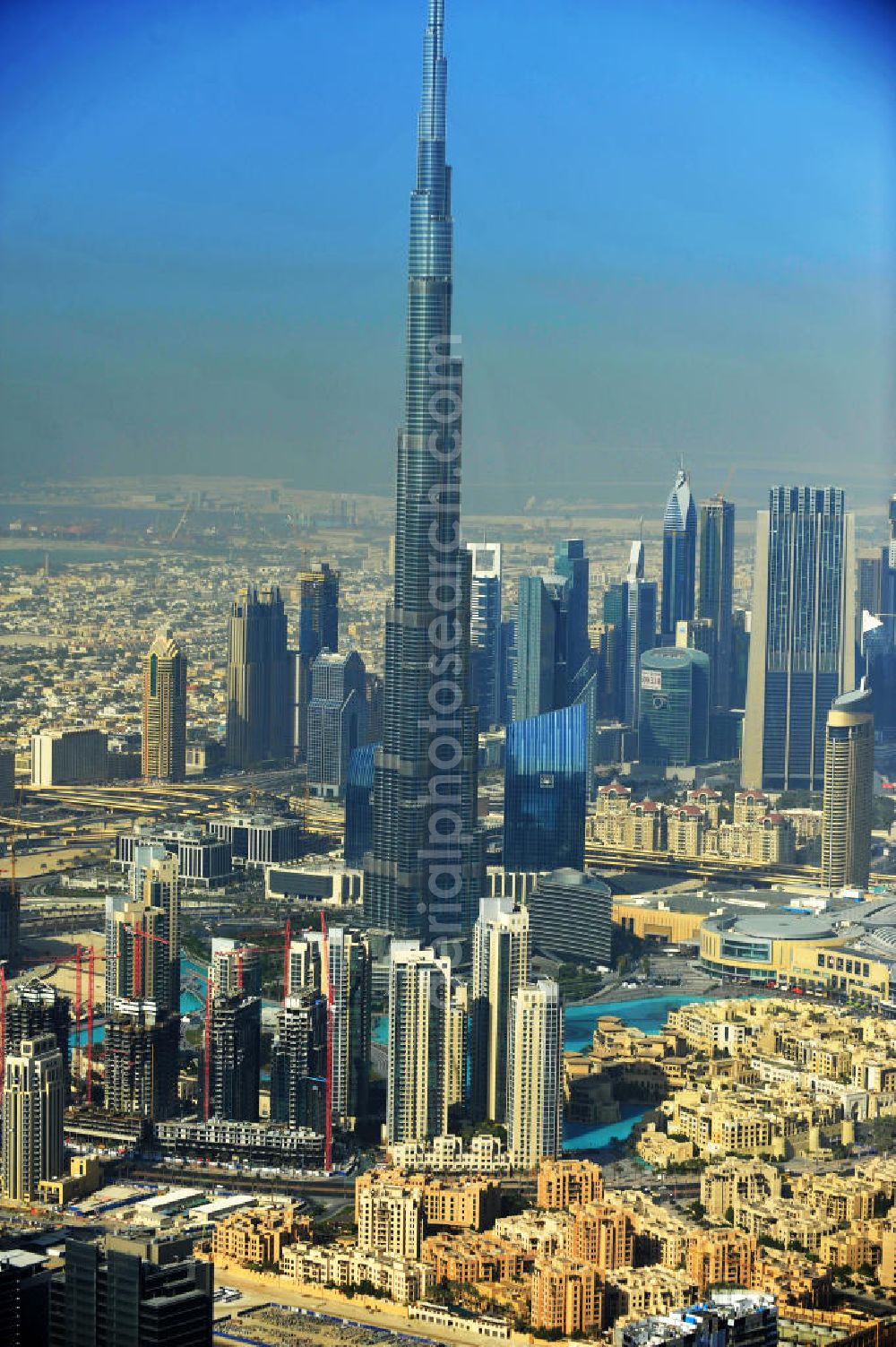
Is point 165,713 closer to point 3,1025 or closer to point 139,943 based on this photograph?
point 139,943

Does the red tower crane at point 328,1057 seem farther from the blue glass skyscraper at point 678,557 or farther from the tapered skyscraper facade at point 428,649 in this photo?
Result: the blue glass skyscraper at point 678,557

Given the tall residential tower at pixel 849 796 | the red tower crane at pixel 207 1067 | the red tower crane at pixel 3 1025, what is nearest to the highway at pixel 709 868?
the tall residential tower at pixel 849 796

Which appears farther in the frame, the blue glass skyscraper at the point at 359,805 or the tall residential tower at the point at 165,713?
the tall residential tower at the point at 165,713

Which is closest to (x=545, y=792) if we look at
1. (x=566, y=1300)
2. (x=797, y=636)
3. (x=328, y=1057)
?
(x=797, y=636)

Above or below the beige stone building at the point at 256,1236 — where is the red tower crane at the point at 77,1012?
above

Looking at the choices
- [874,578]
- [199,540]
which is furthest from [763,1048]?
[874,578]

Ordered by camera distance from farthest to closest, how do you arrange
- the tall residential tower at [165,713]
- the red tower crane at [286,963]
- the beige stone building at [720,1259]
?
1. the tall residential tower at [165,713]
2. the red tower crane at [286,963]
3. the beige stone building at [720,1259]

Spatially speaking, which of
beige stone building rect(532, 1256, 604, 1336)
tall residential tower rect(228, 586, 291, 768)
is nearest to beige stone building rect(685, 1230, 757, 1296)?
beige stone building rect(532, 1256, 604, 1336)
